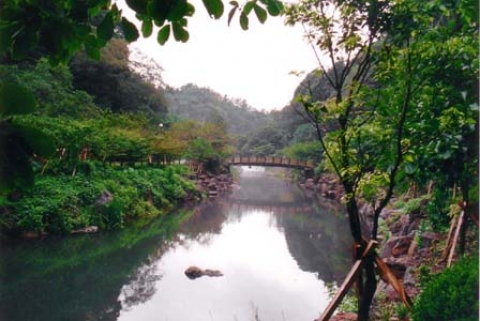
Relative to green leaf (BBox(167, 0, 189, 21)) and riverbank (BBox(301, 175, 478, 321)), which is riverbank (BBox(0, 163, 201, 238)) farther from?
green leaf (BBox(167, 0, 189, 21))

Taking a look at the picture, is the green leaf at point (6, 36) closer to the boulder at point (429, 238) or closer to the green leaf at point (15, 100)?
the green leaf at point (15, 100)

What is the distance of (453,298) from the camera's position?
2.86 m

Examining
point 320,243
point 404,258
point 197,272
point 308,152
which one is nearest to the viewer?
point 404,258

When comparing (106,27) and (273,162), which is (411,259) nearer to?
(106,27)

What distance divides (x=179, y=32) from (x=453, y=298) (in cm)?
266

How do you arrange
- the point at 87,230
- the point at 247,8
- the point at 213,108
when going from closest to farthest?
the point at 247,8
the point at 87,230
the point at 213,108

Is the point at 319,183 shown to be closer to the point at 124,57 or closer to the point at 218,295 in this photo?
the point at 124,57

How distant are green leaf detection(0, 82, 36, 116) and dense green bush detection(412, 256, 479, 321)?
9.23 ft

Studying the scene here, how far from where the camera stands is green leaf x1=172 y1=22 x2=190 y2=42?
1.27 m

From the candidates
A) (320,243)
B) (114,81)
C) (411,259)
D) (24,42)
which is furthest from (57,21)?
(114,81)

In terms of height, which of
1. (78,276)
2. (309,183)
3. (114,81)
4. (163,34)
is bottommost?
(78,276)

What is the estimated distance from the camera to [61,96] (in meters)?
15.1

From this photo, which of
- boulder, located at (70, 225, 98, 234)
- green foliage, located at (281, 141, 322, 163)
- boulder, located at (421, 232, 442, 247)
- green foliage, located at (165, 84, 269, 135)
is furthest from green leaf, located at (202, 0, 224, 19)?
green foliage, located at (165, 84, 269, 135)

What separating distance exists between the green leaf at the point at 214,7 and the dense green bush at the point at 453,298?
253 cm
